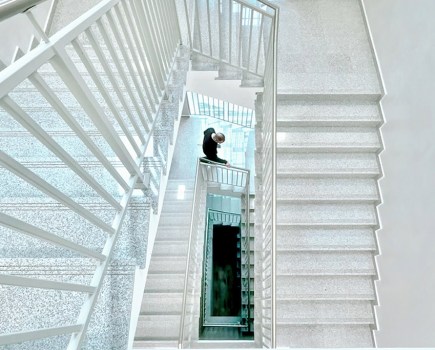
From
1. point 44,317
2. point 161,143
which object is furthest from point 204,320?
point 44,317

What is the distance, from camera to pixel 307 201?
10.8 ft

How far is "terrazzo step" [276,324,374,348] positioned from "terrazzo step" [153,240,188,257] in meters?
2.34

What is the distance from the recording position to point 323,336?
10.1 feet

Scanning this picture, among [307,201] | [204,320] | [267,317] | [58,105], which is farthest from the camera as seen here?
[204,320]

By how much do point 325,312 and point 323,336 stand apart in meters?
0.21

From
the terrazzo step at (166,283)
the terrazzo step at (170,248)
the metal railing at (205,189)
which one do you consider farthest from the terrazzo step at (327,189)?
the terrazzo step at (170,248)

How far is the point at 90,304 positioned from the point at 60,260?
1.22 feet

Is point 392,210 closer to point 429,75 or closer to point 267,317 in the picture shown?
point 429,75

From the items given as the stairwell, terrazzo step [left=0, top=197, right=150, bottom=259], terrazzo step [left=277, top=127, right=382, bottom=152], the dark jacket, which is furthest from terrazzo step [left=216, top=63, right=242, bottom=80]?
terrazzo step [left=0, top=197, right=150, bottom=259]

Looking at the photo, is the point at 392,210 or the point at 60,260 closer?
the point at 60,260

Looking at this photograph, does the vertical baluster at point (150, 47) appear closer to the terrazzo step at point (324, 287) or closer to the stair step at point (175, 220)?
the terrazzo step at point (324, 287)

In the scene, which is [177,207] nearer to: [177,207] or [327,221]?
[177,207]

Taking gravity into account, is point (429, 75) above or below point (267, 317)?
above

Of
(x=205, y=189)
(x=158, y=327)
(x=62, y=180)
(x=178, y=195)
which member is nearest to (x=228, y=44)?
(x=62, y=180)
